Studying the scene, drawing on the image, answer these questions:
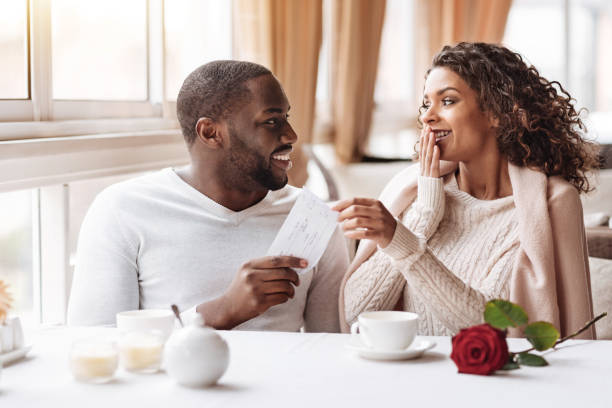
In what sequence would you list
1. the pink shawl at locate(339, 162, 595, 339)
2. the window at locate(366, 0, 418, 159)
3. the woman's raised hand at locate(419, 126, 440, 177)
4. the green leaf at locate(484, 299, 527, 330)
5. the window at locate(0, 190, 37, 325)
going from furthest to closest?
the window at locate(366, 0, 418, 159) → the window at locate(0, 190, 37, 325) → the woman's raised hand at locate(419, 126, 440, 177) → the pink shawl at locate(339, 162, 595, 339) → the green leaf at locate(484, 299, 527, 330)

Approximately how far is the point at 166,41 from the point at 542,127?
137cm

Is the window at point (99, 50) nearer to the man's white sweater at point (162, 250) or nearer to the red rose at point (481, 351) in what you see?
the man's white sweater at point (162, 250)

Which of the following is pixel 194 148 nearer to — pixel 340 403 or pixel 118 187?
pixel 118 187

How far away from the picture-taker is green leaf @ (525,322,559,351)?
1316 millimetres

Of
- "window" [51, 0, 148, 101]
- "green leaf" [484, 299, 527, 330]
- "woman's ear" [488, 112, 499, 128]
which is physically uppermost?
"window" [51, 0, 148, 101]

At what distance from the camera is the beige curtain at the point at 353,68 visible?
4082 mm

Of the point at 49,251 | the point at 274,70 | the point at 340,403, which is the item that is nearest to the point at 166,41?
the point at 274,70

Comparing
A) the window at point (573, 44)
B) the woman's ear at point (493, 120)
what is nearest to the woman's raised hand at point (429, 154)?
the woman's ear at point (493, 120)

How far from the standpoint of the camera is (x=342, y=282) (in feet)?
6.88

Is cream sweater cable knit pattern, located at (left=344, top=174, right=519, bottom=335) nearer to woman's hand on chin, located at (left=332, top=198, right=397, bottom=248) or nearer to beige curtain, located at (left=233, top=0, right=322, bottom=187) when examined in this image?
woman's hand on chin, located at (left=332, top=198, right=397, bottom=248)

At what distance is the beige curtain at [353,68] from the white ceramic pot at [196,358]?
9.64 feet

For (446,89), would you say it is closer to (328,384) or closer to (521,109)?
(521,109)

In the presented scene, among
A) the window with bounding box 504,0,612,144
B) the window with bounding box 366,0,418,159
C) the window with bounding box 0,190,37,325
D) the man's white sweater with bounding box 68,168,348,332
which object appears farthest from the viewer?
the window with bounding box 504,0,612,144

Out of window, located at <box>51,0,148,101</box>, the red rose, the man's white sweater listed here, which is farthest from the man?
the red rose
